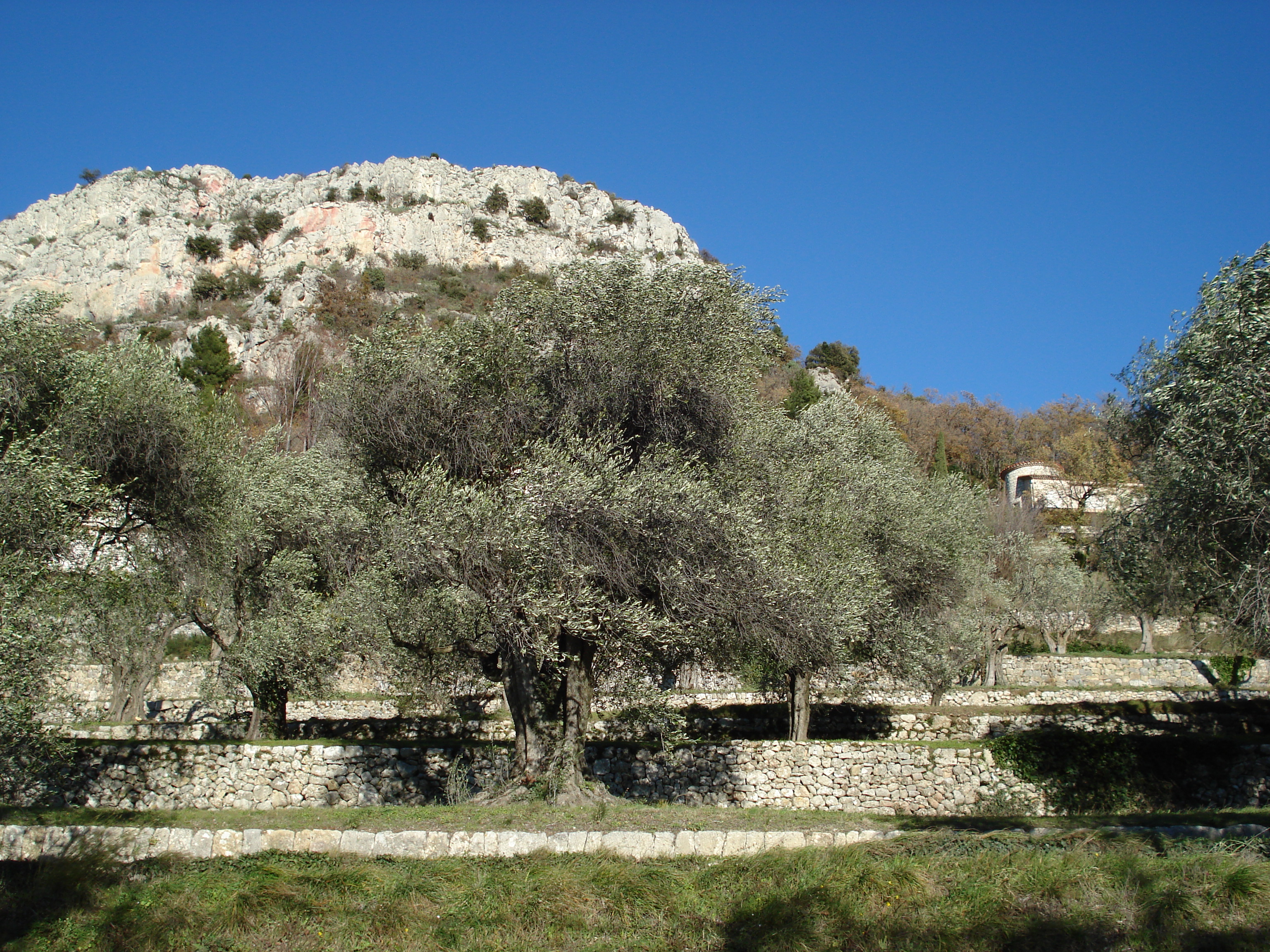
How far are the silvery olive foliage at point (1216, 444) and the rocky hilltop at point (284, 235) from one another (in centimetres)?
6617

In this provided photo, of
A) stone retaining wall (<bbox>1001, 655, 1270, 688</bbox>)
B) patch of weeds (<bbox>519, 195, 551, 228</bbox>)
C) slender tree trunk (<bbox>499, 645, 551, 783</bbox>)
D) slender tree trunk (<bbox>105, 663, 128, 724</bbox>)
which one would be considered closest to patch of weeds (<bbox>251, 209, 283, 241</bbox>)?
patch of weeds (<bbox>519, 195, 551, 228</bbox>)

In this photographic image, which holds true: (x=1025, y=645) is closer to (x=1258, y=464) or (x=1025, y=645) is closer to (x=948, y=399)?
(x=1258, y=464)

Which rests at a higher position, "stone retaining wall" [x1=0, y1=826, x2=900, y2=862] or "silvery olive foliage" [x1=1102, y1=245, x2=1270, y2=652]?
"silvery olive foliage" [x1=1102, y1=245, x2=1270, y2=652]

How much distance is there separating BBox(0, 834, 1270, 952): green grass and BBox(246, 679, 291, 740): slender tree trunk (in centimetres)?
1091

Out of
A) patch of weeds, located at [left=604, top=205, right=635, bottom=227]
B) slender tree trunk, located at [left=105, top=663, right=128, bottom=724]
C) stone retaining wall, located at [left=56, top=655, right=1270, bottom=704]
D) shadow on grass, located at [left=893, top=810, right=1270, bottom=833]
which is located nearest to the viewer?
shadow on grass, located at [left=893, top=810, right=1270, bottom=833]

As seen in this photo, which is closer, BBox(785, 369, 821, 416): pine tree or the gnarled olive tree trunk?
the gnarled olive tree trunk

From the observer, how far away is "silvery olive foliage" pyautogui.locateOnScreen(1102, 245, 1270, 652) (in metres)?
11.8

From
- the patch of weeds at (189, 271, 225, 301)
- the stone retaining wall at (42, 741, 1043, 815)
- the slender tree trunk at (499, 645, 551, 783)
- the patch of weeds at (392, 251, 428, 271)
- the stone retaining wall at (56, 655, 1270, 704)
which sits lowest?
the stone retaining wall at (42, 741, 1043, 815)

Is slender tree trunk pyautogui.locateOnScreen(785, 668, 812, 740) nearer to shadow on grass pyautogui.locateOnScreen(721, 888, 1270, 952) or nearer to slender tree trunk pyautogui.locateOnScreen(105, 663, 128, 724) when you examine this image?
shadow on grass pyautogui.locateOnScreen(721, 888, 1270, 952)

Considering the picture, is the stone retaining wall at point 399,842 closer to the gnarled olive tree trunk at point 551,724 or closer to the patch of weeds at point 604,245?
the gnarled olive tree trunk at point 551,724

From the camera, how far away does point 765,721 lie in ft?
80.4

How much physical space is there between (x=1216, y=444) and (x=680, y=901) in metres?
9.47

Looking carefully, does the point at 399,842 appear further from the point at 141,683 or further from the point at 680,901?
the point at 141,683

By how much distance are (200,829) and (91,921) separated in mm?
1550
